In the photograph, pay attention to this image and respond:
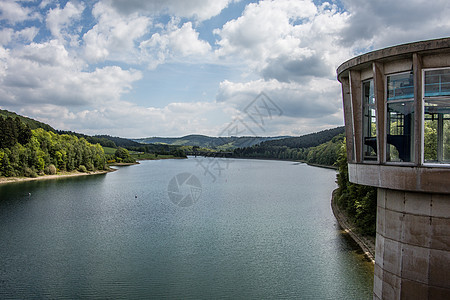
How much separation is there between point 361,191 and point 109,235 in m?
22.5

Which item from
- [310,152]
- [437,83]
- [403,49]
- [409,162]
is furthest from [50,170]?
[310,152]

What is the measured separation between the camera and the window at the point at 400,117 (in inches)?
331

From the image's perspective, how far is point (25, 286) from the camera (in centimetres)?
1878

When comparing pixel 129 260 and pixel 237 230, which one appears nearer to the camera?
pixel 129 260

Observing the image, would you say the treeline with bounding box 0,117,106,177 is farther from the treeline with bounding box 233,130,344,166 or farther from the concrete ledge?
the treeline with bounding box 233,130,344,166

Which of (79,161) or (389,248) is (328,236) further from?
(79,161)

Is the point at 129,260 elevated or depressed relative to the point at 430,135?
depressed

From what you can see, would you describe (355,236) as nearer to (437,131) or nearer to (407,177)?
(437,131)

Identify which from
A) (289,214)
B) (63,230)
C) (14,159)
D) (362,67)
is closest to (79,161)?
(14,159)

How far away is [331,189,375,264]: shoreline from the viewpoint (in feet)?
79.9

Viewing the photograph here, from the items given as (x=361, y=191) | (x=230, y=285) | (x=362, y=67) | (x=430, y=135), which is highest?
(x=362, y=67)

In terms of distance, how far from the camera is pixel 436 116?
848 cm

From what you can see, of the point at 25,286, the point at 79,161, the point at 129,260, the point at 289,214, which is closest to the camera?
the point at 25,286

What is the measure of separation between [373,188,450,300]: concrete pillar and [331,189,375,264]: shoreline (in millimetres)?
15487
